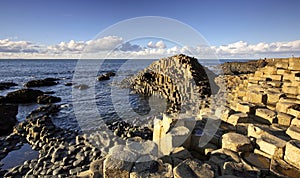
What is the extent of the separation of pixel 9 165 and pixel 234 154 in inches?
283

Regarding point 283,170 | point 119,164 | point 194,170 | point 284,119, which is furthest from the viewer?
point 284,119

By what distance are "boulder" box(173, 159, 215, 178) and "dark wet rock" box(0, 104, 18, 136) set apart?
9982mm

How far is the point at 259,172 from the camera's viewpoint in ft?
9.80

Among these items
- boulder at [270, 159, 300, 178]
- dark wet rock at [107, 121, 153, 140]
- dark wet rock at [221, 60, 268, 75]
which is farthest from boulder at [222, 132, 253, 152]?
dark wet rock at [221, 60, 268, 75]

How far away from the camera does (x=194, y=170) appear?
9.85ft

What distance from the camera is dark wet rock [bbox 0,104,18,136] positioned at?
31.7 ft

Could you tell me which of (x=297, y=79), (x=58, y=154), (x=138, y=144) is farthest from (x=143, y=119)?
(x=297, y=79)

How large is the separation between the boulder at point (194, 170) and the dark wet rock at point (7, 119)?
32.7 feet

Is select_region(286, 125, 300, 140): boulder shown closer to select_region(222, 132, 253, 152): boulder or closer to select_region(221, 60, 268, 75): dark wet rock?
select_region(222, 132, 253, 152): boulder

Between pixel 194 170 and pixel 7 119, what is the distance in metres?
12.1

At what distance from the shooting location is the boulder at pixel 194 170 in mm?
2895

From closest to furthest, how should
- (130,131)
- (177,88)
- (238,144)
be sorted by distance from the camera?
(238,144) < (130,131) < (177,88)

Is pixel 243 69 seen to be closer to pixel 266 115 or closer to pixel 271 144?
pixel 266 115

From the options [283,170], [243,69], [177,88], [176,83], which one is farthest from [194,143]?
[243,69]
